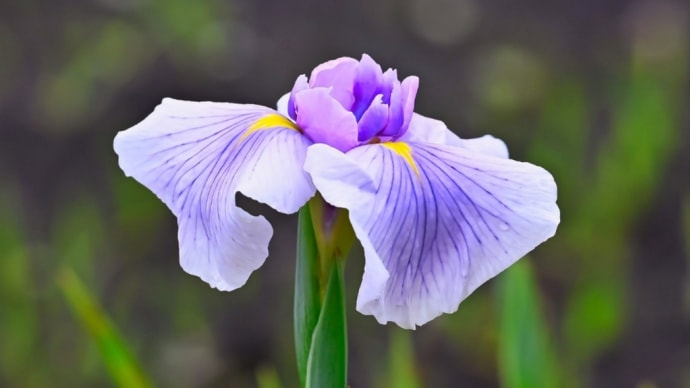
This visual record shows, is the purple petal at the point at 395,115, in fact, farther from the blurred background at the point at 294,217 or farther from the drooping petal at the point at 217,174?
the blurred background at the point at 294,217

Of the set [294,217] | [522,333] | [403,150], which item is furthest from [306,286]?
[294,217]

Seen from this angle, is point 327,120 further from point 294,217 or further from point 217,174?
point 294,217

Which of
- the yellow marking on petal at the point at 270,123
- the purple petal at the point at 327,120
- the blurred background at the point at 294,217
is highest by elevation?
the purple petal at the point at 327,120

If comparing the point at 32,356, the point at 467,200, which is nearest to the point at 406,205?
the point at 467,200

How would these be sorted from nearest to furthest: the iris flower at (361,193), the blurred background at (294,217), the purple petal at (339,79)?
the iris flower at (361,193), the purple petal at (339,79), the blurred background at (294,217)

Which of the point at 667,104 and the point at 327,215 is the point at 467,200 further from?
the point at 667,104

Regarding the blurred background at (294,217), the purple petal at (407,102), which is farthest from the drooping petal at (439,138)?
the blurred background at (294,217)
